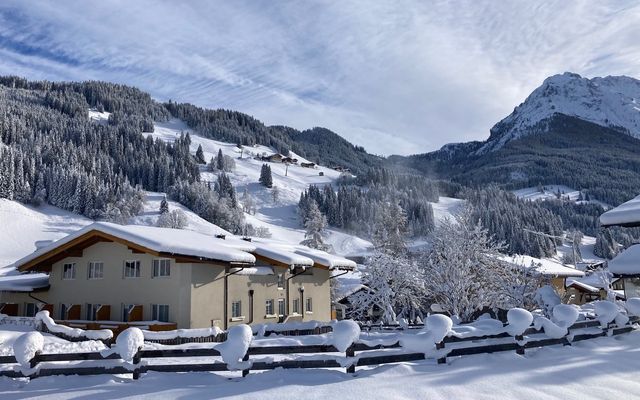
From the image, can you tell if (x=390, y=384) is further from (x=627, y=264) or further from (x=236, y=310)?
(x=236, y=310)

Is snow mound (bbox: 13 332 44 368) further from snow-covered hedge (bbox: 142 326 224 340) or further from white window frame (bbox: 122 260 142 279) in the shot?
white window frame (bbox: 122 260 142 279)

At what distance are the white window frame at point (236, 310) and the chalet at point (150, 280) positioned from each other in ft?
0.16

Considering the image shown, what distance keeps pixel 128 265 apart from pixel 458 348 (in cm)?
1642

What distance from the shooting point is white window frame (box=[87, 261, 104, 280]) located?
75.3ft

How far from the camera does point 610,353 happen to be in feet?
40.3

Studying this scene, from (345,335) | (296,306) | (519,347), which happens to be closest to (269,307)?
(296,306)

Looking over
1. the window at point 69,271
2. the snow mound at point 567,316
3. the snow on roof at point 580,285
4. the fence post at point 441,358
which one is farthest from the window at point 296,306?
the snow on roof at point 580,285

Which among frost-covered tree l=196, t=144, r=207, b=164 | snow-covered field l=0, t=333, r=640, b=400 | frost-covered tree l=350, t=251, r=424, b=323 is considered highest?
frost-covered tree l=196, t=144, r=207, b=164

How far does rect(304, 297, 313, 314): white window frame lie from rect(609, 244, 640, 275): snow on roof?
17.9 meters

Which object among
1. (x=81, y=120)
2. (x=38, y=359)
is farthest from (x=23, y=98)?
(x=38, y=359)

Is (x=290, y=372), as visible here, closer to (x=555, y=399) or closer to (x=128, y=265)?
(x=555, y=399)

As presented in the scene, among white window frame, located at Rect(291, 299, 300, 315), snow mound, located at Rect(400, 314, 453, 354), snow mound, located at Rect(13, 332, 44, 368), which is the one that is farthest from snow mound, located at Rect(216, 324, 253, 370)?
white window frame, located at Rect(291, 299, 300, 315)

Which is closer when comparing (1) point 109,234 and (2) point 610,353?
(2) point 610,353

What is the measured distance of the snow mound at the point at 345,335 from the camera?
9.40m
